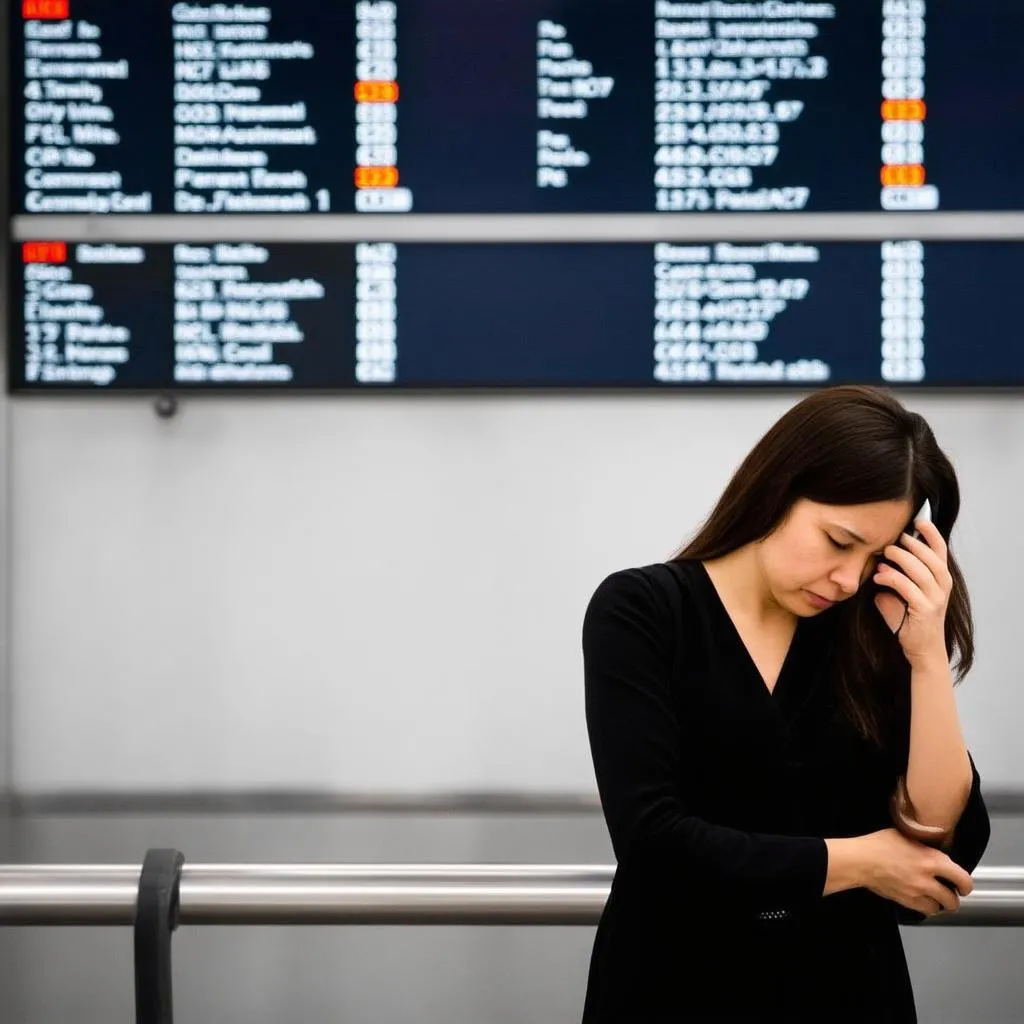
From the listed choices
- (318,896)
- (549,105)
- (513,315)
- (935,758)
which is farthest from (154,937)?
(549,105)

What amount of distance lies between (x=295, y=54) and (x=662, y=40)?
61cm

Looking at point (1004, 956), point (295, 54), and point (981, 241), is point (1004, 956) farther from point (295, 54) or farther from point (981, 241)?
point (295, 54)

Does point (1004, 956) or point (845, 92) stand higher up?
point (845, 92)

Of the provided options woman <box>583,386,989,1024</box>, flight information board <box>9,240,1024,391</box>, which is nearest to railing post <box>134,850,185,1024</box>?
woman <box>583,386,989,1024</box>

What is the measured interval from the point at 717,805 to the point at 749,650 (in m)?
0.14

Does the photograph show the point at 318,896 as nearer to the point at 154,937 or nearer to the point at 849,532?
the point at 154,937

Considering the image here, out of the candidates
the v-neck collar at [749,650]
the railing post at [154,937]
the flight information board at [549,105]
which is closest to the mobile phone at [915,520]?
the v-neck collar at [749,650]

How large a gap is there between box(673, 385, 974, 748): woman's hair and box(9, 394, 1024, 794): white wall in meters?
0.85

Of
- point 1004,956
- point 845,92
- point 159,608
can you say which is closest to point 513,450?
point 159,608

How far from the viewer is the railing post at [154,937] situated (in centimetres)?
109

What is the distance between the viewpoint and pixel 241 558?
1.85 m

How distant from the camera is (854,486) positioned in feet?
2.96

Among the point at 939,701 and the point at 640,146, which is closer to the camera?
the point at 939,701

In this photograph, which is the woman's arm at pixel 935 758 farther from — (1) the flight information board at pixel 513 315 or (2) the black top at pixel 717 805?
(1) the flight information board at pixel 513 315
